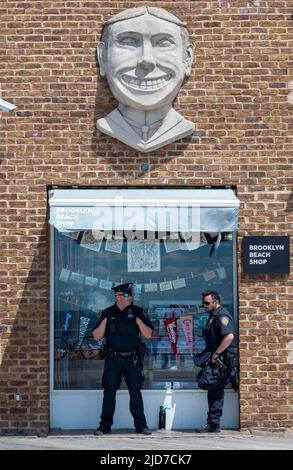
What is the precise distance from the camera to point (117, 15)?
14398mm

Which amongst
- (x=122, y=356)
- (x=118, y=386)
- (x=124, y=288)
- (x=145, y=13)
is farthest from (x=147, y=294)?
(x=145, y=13)

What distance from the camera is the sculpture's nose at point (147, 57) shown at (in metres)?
14.2

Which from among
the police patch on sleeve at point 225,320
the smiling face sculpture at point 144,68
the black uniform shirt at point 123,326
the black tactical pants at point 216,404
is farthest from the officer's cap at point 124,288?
the smiling face sculpture at point 144,68

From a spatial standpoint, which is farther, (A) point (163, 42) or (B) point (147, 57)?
(A) point (163, 42)

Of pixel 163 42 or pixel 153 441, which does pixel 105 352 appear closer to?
pixel 153 441

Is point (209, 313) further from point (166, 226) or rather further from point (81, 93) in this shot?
point (81, 93)

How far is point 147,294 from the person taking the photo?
14859mm

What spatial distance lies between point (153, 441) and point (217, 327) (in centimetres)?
156

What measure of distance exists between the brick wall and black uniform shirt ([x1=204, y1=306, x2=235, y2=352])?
0.42 m

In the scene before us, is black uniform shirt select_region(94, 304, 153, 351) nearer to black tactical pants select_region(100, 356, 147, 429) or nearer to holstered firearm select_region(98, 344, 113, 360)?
holstered firearm select_region(98, 344, 113, 360)

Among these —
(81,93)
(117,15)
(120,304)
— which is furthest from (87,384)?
(117,15)

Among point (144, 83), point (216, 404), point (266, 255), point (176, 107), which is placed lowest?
point (216, 404)

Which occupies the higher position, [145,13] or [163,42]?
[145,13]

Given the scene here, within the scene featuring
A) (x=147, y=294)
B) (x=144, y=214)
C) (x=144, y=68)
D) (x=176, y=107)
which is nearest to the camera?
(x=144, y=214)
